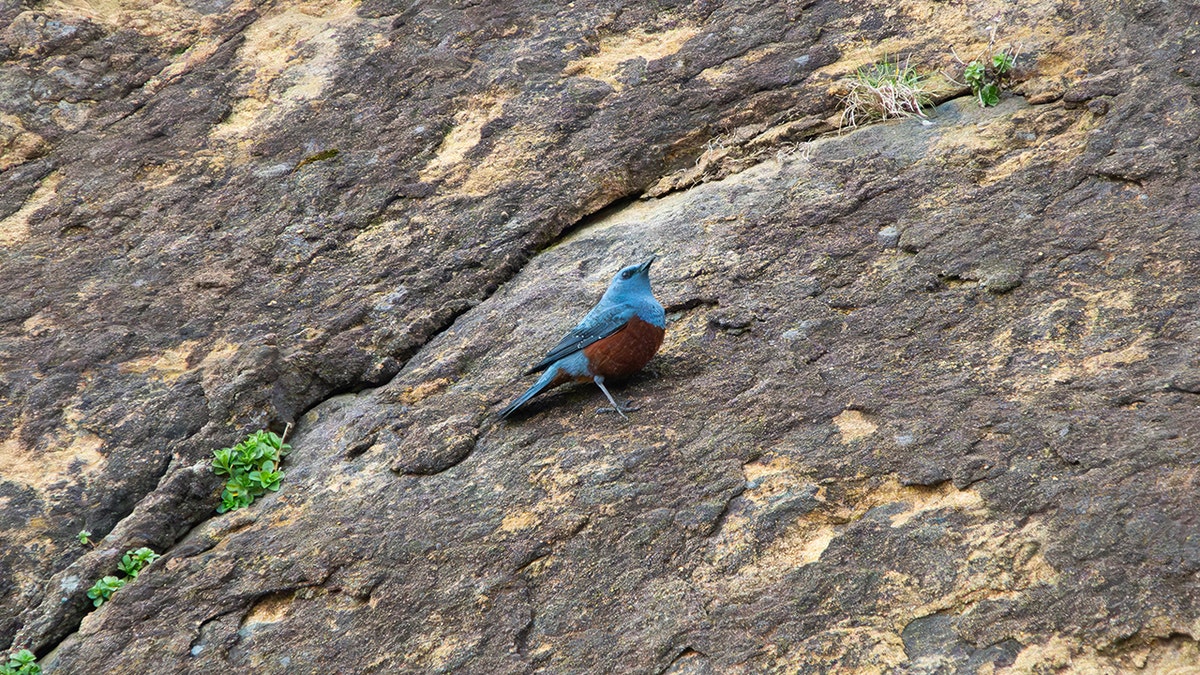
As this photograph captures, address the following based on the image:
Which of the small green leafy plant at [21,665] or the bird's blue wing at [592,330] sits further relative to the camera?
the bird's blue wing at [592,330]

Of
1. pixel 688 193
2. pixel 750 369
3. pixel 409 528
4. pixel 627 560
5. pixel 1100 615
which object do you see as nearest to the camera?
pixel 1100 615

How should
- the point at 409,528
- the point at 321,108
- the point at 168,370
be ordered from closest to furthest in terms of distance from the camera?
the point at 409,528
the point at 168,370
the point at 321,108

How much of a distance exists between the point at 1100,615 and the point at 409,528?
2983 mm

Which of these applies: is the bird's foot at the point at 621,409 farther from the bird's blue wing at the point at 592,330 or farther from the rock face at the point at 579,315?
the bird's blue wing at the point at 592,330

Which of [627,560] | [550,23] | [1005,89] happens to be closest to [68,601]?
[627,560]

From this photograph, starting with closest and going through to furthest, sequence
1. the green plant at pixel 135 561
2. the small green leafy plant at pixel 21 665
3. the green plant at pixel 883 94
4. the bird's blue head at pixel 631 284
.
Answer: the small green leafy plant at pixel 21 665, the green plant at pixel 135 561, the bird's blue head at pixel 631 284, the green plant at pixel 883 94

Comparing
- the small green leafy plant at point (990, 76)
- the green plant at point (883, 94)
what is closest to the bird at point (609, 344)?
the green plant at point (883, 94)

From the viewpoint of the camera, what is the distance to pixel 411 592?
435cm

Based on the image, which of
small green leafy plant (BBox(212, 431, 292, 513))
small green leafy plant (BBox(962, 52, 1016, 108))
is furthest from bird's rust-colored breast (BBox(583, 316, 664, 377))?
small green leafy plant (BBox(962, 52, 1016, 108))

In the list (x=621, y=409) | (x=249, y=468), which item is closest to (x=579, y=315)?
(x=621, y=409)

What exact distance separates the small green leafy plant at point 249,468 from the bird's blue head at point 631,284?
2086 millimetres

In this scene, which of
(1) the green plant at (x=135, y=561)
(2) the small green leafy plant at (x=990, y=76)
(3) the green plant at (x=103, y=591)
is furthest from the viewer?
(2) the small green leafy plant at (x=990, y=76)

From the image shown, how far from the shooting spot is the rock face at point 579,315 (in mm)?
3863

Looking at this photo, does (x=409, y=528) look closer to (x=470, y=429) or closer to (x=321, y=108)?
(x=470, y=429)
